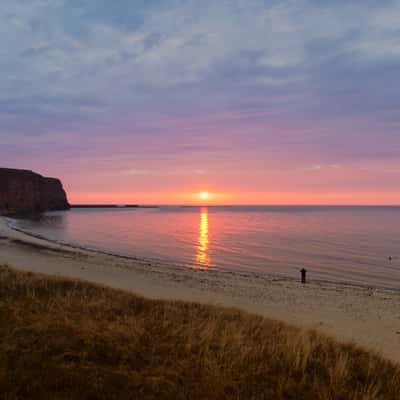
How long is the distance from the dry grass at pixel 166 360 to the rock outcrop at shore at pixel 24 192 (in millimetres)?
131672

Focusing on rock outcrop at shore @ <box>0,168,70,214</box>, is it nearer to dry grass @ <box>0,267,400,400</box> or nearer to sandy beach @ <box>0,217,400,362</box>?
sandy beach @ <box>0,217,400,362</box>

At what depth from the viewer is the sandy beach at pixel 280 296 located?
11.3 m

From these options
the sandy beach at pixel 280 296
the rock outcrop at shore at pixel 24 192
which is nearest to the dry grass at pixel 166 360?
the sandy beach at pixel 280 296

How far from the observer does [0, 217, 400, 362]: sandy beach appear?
11276mm

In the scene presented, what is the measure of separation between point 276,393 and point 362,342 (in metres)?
6.42

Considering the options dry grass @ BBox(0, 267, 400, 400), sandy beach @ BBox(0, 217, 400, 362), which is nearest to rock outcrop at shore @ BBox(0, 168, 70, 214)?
sandy beach @ BBox(0, 217, 400, 362)

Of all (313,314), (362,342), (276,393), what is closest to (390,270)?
(313,314)

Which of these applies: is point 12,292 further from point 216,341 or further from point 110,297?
point 216,341

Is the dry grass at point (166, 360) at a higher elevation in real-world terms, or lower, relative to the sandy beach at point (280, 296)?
higher

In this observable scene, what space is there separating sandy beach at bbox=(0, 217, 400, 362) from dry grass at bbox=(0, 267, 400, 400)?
3523mm

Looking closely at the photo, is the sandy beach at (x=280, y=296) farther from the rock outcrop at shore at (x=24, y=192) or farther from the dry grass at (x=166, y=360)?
the rock outcrop at shore at (x=24, y=192)

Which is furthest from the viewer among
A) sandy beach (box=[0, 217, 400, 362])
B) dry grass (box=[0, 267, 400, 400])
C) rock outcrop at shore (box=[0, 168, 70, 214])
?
rock outcrop at shore (box=[0, 168, 70, 214])

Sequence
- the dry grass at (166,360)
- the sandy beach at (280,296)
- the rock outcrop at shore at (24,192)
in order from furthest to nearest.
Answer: the rock outcrop at shore at (24,192) < the sandy beach at (280,296) < the dry grass at (166,360)

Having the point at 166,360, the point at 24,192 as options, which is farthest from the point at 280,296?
the point at 24,192
